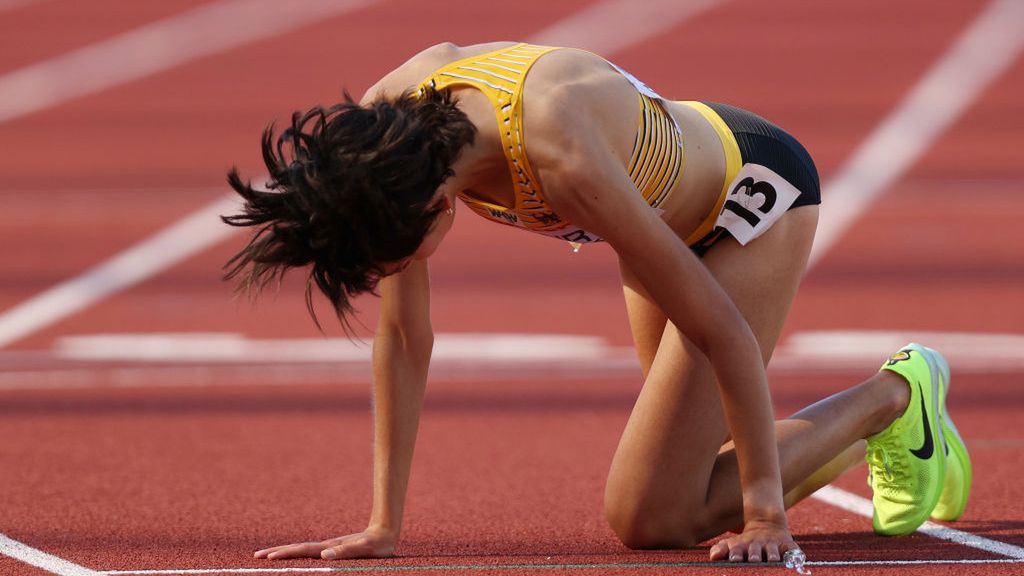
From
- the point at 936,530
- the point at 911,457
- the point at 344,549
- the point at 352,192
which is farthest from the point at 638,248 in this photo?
the point at 936,530

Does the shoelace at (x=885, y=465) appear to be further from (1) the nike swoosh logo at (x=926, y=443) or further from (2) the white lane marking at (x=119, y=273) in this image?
(2) the white lane marking at (x=119, y=273)

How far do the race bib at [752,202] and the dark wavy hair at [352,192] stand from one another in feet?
2.76

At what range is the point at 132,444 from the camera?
575cm

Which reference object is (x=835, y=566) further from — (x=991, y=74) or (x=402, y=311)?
(x=991, y=74)

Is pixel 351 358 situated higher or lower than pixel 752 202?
lower

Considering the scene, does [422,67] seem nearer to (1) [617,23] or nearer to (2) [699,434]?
(2) [699,434]

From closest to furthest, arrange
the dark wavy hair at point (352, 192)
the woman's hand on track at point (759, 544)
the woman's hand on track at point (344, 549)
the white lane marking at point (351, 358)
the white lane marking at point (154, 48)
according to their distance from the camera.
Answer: the dark wavy hair at point (352, 192), the woman's hand on track at point (759, 544), the woman's hand on track at point (344, 549), the white lane marking at point (351, 358), the white lane marking at point (154, 48)

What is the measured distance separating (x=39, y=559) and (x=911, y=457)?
7.56 ft

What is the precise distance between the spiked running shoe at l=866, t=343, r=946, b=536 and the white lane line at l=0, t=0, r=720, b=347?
18.0 feet

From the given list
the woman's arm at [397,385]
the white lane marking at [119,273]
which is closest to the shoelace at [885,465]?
the woman's arm at [397,385]

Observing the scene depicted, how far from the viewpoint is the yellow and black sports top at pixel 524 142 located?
135 inches

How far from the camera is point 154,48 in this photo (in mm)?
14906

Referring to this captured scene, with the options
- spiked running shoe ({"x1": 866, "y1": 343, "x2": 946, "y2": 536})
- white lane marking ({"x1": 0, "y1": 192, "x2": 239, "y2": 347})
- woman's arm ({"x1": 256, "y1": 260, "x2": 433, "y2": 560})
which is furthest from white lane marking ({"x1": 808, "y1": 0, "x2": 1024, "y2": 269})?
woman's arm ({"x1": 256, "y1": 260, "x2": 433, "y2": 560})

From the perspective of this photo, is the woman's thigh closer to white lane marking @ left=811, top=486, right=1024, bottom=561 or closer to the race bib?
the race bib
